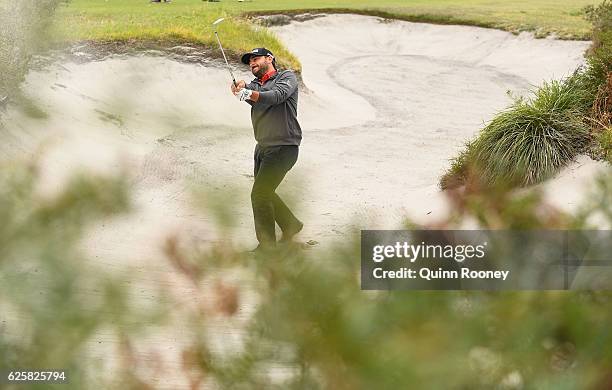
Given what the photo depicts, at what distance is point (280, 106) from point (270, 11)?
84.7 feet

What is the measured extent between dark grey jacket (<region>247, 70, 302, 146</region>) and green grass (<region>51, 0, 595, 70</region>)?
9088 millimetres

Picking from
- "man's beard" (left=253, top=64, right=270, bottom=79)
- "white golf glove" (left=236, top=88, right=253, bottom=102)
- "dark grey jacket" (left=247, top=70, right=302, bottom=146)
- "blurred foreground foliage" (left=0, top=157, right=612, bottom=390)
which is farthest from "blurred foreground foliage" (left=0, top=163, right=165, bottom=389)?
"man's beard" (left=253, top=64, right=270, bottom=79)

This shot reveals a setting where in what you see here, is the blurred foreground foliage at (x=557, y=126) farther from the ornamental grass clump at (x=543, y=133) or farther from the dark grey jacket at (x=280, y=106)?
the dark grey jacket at (x=280, y=106)

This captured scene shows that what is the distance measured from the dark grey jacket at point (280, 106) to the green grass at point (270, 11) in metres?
9.09

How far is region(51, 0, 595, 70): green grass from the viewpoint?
1977 centimetres

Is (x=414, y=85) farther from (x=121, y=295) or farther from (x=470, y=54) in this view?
(x=121, y=295)

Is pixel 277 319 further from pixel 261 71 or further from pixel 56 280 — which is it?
pixel 261 71

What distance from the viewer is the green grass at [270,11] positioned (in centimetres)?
1977

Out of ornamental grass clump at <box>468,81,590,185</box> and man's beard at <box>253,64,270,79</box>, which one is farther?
ornamental grass clump at <box>468,81,590,185</box>

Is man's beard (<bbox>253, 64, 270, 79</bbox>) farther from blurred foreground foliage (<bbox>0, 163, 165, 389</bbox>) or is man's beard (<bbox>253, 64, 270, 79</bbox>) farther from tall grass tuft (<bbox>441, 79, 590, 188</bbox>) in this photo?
blurred foreground foliage (<bbox>0, 163, 165, 389</bbox>)

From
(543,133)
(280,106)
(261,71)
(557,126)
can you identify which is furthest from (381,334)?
(557,126)

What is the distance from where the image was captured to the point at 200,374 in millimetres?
970

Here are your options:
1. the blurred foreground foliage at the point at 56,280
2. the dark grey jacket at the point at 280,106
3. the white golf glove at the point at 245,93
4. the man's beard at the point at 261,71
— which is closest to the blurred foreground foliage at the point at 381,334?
the blurred foreground foliage at the point at 56,280

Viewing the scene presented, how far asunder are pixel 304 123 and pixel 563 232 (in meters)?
17.8
